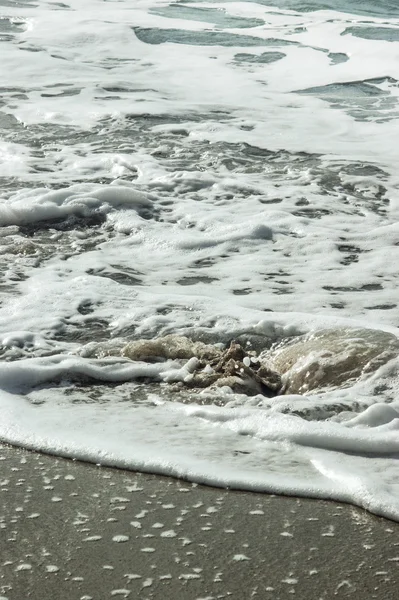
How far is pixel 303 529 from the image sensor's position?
8.68 ft

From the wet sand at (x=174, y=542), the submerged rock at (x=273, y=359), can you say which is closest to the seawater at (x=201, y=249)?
the submerged rock at (x=273, y=359)

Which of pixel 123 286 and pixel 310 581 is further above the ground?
pixel 310 581

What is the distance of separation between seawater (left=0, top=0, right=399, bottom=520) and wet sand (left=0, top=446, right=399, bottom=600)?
5.0 inches

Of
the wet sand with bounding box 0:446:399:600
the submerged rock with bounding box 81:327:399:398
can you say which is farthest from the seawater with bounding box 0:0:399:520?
the wet sand with bounding box 0:446:399:600

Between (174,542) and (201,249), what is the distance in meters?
3.27

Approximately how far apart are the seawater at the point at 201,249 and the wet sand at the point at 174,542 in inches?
5.0

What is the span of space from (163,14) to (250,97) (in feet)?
19.5

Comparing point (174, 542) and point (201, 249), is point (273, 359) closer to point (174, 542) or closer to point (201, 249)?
point (174, 542)

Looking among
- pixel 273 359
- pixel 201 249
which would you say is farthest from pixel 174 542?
pixel 201 249

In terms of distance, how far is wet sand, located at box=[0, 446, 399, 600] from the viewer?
2361mm

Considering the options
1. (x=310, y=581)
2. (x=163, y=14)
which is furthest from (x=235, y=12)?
(x=310, y=581)

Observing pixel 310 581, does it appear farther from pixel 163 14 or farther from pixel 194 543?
pixel 163 14

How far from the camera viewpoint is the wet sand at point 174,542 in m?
2.36

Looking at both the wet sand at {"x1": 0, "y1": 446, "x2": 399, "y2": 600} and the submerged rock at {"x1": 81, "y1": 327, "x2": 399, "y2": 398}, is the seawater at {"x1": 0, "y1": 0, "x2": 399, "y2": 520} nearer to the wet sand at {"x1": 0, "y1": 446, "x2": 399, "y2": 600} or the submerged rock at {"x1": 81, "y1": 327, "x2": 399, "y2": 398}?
the submerged rock at {"x1": 81, "y1": 327, "x2": 399, "y2": 398}
